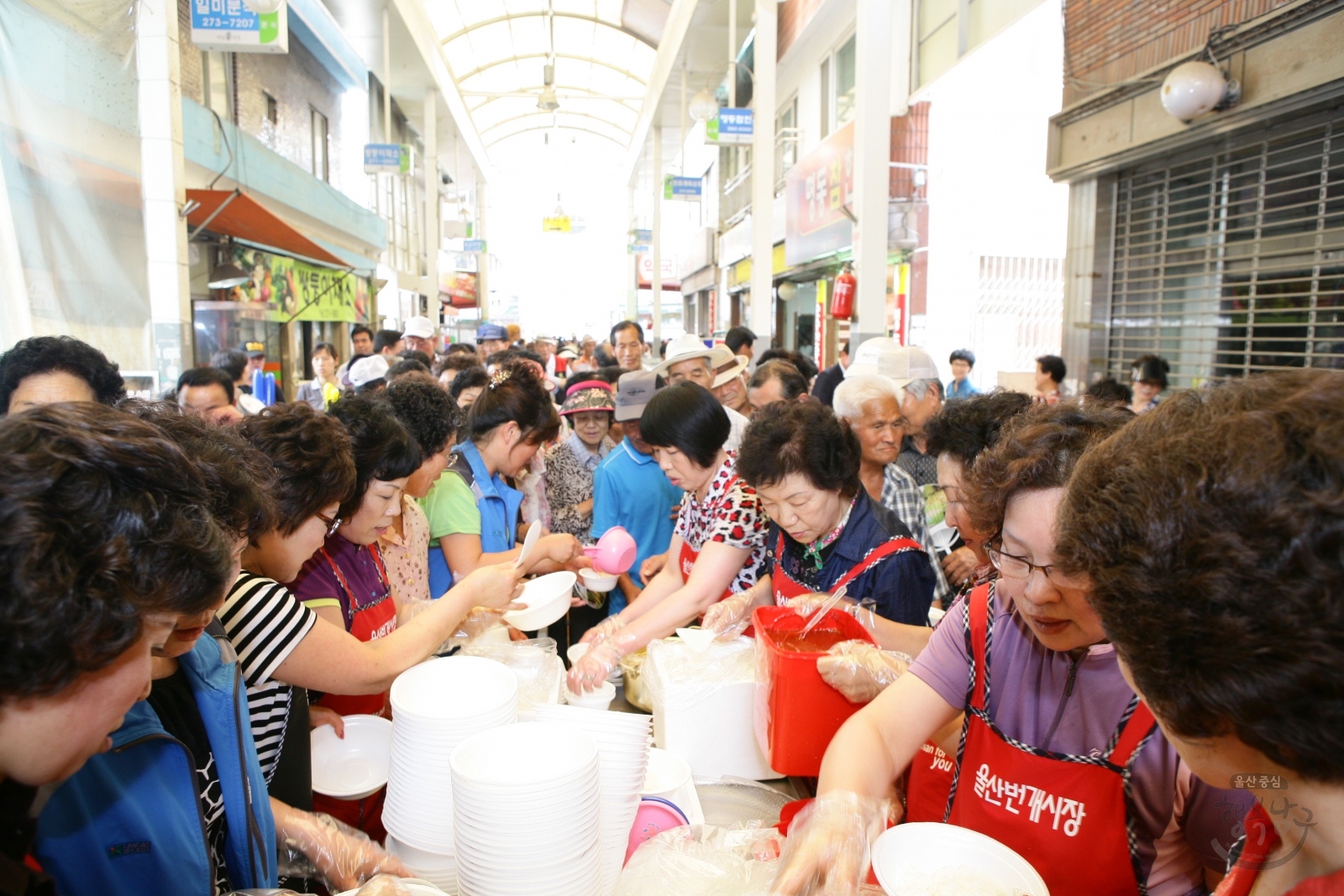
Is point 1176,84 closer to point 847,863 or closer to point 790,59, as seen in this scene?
point 847,863

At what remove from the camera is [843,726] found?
151cm

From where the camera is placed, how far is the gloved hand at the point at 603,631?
2375mm

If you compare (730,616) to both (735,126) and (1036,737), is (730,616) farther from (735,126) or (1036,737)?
(735,126)

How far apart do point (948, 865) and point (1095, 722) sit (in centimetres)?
35

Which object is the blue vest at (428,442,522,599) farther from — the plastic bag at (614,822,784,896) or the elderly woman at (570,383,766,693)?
the plastic bag at (614,822,784,896)

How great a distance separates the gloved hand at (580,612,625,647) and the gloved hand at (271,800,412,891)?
0.97m

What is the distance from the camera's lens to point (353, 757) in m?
1.74

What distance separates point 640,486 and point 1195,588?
2.92 m

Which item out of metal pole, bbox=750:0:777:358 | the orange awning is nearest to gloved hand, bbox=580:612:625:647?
the orange awning

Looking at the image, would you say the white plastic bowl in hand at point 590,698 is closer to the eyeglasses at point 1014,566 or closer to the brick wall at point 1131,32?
the eyeglasses at point 1014,566

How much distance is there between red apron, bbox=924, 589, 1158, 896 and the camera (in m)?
1.25

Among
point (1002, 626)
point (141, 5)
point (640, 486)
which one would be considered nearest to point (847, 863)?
point (1002, 626)

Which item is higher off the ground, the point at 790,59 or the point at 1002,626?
the point at 790,59

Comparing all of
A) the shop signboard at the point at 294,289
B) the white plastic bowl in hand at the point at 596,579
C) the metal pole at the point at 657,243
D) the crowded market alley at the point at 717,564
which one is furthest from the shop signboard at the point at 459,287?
the white plastic bowl in hand at the point at 596,579
